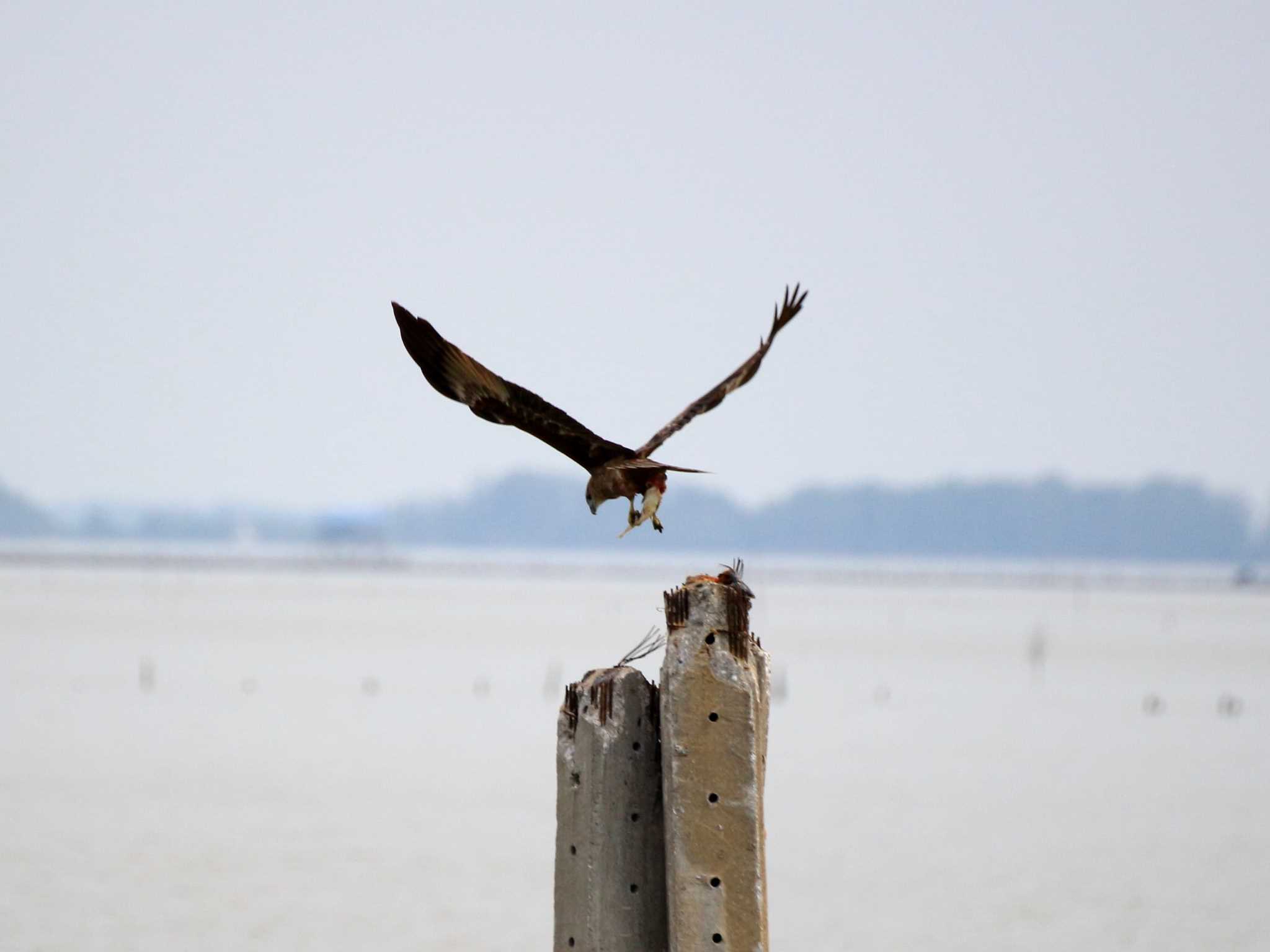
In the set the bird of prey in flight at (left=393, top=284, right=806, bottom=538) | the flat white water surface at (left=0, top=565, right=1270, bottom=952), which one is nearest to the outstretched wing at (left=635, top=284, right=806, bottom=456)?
the bird of prey in flight at (left=393, top=284, right=806, bottom=538)

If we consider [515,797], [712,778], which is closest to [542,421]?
[712,778]

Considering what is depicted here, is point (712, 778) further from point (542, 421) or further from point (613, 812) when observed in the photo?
point (542, 421)

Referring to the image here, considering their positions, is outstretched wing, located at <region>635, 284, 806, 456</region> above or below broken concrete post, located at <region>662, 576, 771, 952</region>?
above

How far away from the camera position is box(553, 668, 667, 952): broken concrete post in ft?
16.7

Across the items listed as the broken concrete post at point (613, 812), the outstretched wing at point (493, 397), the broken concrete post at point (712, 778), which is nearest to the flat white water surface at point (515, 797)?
the broken concrete post at point (613, 812)

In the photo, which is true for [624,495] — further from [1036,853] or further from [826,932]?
[1036,853]

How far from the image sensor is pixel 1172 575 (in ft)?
509

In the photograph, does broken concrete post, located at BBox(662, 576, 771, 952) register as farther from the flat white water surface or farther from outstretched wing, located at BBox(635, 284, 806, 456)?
the flat white water surface

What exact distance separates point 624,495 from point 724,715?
0.71 meters

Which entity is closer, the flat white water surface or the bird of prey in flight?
the bird of prey in flight

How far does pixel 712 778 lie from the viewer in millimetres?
4883

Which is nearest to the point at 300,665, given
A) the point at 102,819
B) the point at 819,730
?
the point at 819,730

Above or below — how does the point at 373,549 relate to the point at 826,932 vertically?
Result: above

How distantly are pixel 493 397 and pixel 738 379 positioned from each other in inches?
32.7
